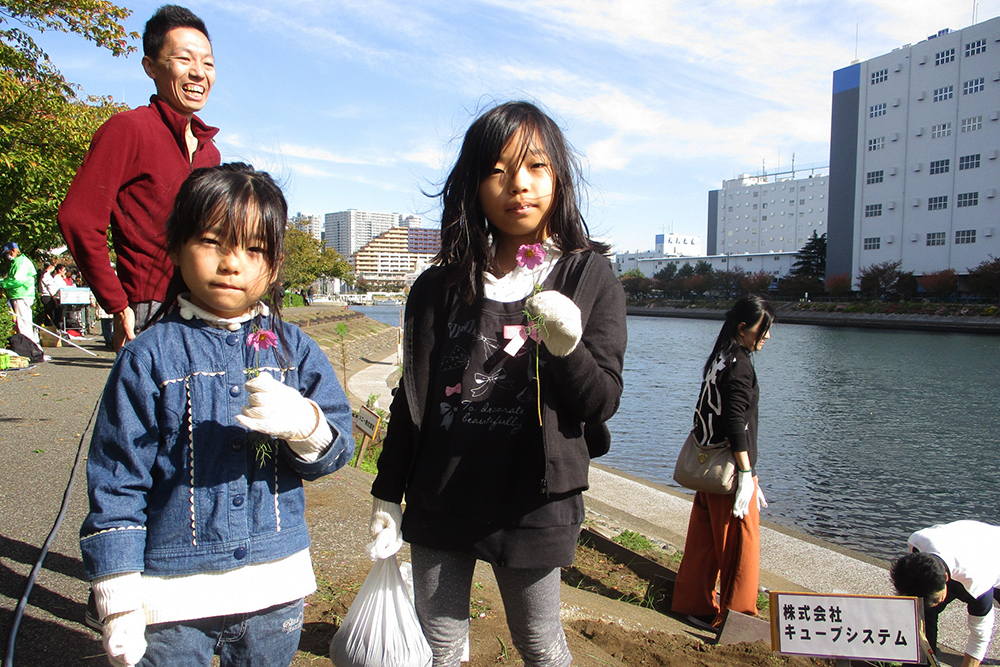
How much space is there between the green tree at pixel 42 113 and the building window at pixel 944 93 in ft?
213

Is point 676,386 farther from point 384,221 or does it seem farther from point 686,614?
point 384,221

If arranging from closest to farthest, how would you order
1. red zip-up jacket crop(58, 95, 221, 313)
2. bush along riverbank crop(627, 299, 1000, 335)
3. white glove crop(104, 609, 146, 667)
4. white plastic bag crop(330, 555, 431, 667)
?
white glove crop(104, 609, 146, 667)
white plastic bag crop(330, 555, 431, 667)
red zip-up jacket crop(58, 95, 221, 313)
bush along riverbank crop(627, 299, 1000, 335)

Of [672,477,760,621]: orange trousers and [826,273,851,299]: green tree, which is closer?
[672,477,760,621]: orange trousers

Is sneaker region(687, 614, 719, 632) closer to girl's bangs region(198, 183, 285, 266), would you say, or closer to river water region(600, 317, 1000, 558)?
girl's bangs region(198, 183, 285, 266)

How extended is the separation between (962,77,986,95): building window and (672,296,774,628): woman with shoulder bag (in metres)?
64.5

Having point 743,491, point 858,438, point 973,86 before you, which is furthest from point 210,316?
point 973,86

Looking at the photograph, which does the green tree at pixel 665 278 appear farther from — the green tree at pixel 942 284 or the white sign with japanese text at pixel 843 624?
the white sign with japanese text at pixel 843 624

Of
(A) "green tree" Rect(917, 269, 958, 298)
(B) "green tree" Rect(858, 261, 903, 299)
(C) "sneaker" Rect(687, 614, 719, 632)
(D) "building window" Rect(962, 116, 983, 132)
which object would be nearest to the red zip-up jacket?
(C) "sneaker" Rect(687, 614, 719, 632)

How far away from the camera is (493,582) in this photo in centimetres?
347

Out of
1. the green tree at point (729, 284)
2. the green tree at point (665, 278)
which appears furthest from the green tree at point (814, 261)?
the green tree at point (665, 278)

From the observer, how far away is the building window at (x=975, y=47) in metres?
53.1

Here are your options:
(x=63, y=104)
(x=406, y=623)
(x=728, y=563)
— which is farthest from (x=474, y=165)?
(x=63, y=104)

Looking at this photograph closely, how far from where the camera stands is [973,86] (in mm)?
54031

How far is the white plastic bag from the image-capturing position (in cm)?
175
